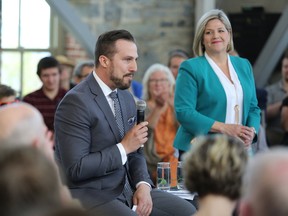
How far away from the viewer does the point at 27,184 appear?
2.01 meters

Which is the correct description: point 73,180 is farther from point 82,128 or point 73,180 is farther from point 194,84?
point 194,84

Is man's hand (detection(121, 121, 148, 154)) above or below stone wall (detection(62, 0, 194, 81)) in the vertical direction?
below

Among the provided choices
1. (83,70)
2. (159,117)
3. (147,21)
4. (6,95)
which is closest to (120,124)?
(6,95)

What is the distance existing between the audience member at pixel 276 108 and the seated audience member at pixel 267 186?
5667 mm

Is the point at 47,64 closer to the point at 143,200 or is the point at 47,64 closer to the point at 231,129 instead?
the point at 231,129

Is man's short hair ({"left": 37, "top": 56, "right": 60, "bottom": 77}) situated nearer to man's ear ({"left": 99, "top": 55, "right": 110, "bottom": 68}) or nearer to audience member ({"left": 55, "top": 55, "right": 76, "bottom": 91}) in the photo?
audience member ({"left": 55, "top": 55, "right": 76, "bottom": 91})

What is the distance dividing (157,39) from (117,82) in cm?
458

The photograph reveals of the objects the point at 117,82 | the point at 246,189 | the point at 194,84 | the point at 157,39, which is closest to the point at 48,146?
the point at 246,189

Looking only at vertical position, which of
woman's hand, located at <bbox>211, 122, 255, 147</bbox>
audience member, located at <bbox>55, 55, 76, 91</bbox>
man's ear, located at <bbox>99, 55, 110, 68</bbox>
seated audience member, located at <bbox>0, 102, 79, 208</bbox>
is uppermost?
man's ear, located at <bbox>99, 55, 110, 68</bbox>

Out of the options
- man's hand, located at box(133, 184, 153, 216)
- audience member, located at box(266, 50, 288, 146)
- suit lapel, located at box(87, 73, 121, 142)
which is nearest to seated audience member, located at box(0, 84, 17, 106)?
suit lapel, located at box(87, 73, 121, 142)

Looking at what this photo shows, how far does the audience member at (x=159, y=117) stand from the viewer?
6879mm

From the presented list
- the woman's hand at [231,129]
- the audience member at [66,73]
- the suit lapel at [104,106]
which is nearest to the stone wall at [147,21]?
the audience member at [66,73]

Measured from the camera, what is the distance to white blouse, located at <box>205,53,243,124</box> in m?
4.78

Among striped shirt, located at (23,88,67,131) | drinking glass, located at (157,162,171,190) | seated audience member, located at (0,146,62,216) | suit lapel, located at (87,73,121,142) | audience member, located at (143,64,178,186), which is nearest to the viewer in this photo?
seated audience member, located at (0,146,62,216)
